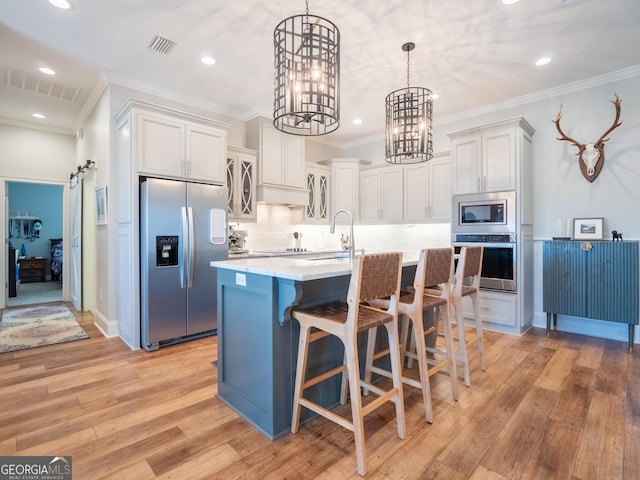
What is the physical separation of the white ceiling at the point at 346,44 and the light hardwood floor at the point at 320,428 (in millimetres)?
2913

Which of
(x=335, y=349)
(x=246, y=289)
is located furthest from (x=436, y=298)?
(x=246, y=289)

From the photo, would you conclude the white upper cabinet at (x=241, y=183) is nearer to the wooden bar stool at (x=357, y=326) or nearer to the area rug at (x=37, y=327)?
the area rug at (x=37, y=327)

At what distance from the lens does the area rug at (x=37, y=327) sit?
139 inches

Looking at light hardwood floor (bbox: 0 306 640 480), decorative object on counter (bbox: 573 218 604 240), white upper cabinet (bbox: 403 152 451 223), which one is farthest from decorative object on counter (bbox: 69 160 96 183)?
decorative object on counter (bbox: 573 218 604 240)

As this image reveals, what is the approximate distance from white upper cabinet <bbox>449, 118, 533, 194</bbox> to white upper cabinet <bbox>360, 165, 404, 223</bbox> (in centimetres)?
112

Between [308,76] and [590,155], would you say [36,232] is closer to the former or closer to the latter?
[308,76]

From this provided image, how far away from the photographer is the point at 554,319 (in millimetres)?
3963

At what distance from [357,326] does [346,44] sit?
8.75 feet

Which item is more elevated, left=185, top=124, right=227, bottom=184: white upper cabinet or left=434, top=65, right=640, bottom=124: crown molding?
left=434, top=65, right=640, bottom=124: crown molding

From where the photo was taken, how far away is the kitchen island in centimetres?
185

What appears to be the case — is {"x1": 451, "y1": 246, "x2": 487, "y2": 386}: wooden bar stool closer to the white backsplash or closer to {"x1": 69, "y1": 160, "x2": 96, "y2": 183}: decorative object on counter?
the white backsplash

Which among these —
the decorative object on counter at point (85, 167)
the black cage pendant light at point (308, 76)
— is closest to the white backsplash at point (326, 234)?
the decorative object on counter at point (85, 167)

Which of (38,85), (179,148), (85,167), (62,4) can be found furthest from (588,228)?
(38,85)

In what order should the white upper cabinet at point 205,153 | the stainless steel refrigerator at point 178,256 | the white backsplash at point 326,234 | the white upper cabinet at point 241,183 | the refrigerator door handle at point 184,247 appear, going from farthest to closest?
the white backsplash at point 326,234
the white upper cabinet at point 241,183
the white upper cabinet at point 205,153
the refrigerator door handle at point 184,247
the stainless steel refrigerator at point 178,256
